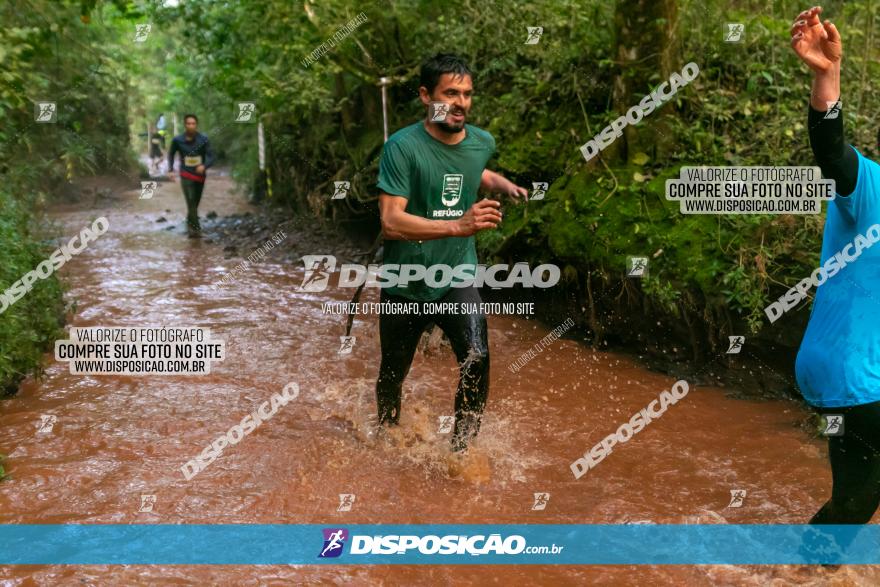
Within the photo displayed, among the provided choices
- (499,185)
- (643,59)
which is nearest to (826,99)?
(499,185)

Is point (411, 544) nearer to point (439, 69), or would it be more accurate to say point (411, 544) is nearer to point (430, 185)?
point (430, 185)

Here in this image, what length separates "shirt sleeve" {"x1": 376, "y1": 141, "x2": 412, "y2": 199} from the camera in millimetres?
3836

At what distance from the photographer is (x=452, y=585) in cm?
338

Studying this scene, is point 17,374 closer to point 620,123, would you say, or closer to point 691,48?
point 620,123

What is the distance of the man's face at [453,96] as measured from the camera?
3.89 meters

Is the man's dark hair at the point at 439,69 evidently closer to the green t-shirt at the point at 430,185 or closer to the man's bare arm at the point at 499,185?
the green t-shirt at the point at 430,185

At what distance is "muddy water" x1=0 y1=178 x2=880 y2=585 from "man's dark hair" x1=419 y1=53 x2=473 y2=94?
6.90 feet

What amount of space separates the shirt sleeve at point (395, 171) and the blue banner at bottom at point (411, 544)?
1.71m

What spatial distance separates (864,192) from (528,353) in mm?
4213

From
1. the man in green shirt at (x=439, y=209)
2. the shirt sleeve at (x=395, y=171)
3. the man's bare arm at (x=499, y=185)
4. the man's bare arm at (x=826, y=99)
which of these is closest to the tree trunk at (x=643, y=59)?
the man's bare arm at (x=499, y=185)

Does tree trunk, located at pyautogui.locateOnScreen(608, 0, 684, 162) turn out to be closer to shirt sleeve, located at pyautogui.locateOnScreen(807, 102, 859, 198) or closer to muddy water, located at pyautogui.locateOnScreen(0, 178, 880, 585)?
muddy water, located at pyautogui.locateOnScreen(0, 178, 880, 585)

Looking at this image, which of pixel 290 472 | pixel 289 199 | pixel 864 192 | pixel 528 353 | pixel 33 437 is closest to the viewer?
pixel 864 192

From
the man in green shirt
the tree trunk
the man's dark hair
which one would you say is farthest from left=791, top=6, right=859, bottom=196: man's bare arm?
the tree trunk

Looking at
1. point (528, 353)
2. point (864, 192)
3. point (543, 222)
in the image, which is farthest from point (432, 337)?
point (864, 192)
